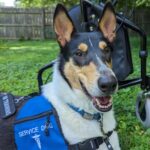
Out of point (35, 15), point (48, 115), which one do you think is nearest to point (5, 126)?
point (48, 115)

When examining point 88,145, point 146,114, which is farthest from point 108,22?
point 146,114

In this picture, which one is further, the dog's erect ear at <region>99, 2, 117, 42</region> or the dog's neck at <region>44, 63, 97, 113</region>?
the dog's erect ear at <region>99, 2, 117, 42</region>

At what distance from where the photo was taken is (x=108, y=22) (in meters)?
4.13

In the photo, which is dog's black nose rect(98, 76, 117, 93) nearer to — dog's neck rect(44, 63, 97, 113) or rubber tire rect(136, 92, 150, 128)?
dog's neck rect(44, 63, 97, 113)

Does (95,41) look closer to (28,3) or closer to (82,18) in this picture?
(82,18)

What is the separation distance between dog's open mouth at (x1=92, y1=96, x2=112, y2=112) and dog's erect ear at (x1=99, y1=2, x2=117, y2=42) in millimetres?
590

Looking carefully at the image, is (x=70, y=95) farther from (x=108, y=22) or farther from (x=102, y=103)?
(x=108, y=22)

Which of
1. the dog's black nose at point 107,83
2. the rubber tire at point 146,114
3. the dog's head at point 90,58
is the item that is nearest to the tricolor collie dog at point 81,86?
→ the dog's head at point 90,58

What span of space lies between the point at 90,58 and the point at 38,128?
2.52 feet

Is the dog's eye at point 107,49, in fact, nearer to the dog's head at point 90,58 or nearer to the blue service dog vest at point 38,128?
the dog's head at point 90,58

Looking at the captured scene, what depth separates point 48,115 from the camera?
156 inches

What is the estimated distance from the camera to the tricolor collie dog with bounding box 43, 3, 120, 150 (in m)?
3.74

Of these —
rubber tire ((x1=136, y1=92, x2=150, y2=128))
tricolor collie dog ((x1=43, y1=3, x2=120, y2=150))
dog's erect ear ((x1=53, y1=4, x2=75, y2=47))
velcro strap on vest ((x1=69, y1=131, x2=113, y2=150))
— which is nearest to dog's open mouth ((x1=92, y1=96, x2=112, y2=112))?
tricolor collie dog ((x1=43, y1=3, x2=120, y2=150))

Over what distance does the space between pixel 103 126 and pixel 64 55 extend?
0.69 m
